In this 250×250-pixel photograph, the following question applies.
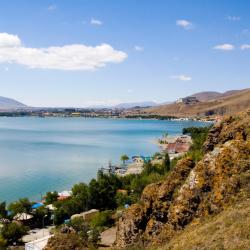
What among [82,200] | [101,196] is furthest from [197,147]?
[82,200]

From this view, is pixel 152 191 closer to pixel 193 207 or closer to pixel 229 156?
pixel 193 207

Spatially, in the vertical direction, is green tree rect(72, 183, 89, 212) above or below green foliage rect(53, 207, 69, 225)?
above

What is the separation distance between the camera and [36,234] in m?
30.5

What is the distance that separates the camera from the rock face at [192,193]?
909cm

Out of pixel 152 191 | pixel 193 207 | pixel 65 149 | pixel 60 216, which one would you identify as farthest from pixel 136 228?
pixel 65 149

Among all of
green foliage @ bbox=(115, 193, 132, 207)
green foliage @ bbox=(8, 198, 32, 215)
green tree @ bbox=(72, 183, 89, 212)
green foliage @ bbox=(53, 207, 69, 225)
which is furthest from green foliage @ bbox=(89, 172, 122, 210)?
green foliage @ bbox=(8, 198, 32, 215)

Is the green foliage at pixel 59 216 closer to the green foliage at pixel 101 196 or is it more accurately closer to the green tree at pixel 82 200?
the green tree at pixel 82 200

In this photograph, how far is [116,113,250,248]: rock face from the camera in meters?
9.09

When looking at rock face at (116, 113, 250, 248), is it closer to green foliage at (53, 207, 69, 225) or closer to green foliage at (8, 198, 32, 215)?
green foliage at (53, 207, 69, 225)

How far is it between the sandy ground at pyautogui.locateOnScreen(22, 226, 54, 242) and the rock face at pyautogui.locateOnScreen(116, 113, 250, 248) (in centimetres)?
2031

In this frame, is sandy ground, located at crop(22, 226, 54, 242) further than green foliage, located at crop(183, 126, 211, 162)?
Yes

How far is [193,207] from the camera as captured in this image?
931cm

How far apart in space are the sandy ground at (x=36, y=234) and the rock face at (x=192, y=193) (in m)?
20.3

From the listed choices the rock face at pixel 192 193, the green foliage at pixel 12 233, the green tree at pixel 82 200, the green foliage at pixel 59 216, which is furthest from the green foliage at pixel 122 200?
the rock face at pixel 192 193
